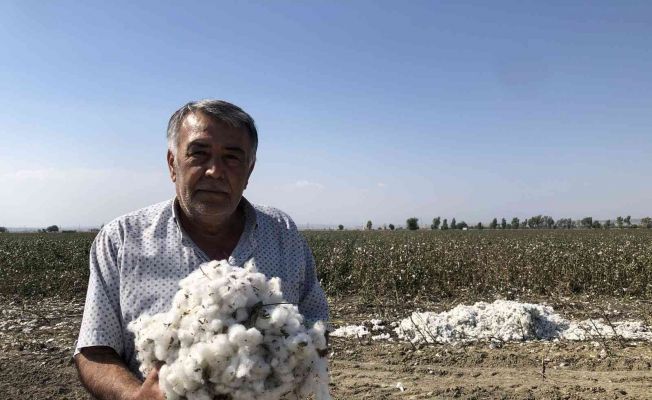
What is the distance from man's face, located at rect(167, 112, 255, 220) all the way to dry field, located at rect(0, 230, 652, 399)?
380 cm

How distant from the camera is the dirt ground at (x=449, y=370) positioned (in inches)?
225

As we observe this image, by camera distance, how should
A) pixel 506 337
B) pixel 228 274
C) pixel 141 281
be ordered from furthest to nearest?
pixel 506 337 → pixel 141 281 → pixel 228 274

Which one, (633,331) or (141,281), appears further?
(633,331)

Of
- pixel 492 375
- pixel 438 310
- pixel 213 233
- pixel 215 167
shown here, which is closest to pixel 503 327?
pixel 492 375

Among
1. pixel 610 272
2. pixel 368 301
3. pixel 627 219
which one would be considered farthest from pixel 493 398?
pixel 627 219

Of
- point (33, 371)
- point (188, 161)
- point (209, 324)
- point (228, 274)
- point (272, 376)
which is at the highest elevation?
point (188, 161)

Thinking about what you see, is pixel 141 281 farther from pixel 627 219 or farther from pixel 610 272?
pixel 627 219

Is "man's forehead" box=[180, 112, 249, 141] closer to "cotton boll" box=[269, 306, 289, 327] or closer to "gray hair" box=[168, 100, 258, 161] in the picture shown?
"gray hair" box=[168, 100, 258, 161]

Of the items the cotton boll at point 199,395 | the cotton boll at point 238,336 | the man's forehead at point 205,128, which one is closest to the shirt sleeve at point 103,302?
the man's forehead at point 205,128

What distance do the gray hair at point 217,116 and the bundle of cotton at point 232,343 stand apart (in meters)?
0.81

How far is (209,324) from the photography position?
1.90 metres

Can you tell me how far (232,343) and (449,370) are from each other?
5.23 meters

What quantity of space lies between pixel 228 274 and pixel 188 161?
0.79 meters

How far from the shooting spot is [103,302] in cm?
253
